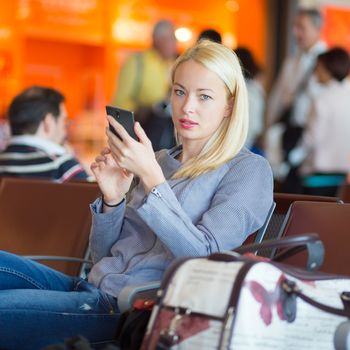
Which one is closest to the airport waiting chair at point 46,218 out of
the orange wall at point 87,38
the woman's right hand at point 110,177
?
the woman's right hand at point 110,177

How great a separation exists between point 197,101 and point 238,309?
906mm

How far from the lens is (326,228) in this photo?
2.96m

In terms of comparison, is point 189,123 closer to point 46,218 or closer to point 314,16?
point 46,218

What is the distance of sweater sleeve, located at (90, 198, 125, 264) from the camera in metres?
2.98

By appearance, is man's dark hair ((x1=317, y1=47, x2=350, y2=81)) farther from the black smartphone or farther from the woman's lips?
the black smartphone

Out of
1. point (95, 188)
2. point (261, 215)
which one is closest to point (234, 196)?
point (261, 215)

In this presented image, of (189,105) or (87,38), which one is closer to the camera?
(189,105)

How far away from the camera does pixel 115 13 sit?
10867 mm

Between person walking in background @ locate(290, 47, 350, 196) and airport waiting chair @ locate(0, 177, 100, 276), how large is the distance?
240 centimetres

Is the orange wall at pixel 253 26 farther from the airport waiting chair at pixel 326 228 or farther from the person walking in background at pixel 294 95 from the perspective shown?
the airport waiting chair at pixel 326 228

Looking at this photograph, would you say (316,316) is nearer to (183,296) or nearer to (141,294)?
(183,296)

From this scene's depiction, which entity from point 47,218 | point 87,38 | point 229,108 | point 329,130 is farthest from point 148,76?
point 229,108

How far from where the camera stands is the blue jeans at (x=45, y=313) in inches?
107

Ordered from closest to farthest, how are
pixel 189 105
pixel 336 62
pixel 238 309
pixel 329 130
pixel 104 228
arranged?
pixel 238 309, pixel 189 105, pixel 104 228, pixel 336 62, pixel 329 130
